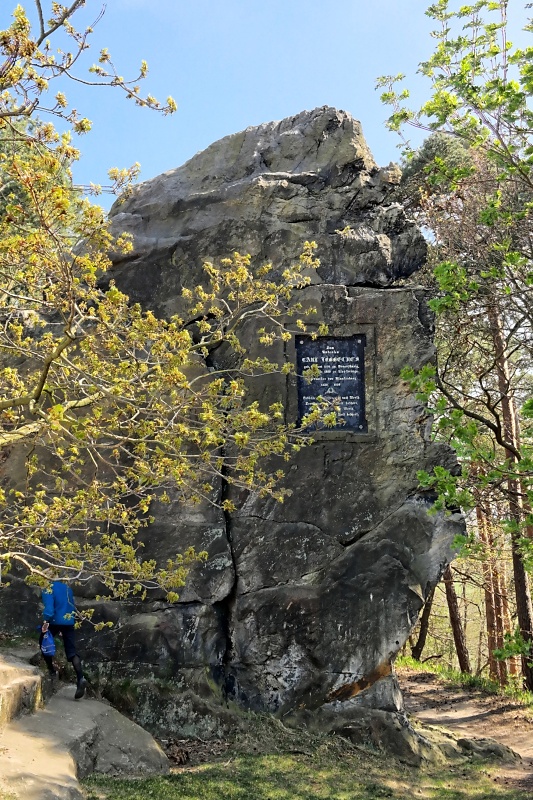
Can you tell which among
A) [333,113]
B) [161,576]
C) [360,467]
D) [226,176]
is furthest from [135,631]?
[333,113]

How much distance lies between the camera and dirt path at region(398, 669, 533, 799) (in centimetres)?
1105

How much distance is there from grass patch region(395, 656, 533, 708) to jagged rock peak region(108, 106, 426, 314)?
875 cm

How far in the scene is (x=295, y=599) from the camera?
893cm

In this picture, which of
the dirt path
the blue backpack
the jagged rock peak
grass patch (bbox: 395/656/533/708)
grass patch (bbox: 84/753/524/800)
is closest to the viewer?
grass patch (bbox: 84/753/524/800)

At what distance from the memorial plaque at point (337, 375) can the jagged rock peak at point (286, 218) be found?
106cm

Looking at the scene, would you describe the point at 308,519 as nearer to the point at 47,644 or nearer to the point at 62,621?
the point at 62,621

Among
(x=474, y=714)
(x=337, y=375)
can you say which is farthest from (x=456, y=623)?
(x=337, y=375)

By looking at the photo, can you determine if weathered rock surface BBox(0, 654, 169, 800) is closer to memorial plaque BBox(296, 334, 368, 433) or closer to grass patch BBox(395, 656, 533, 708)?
memorial plaque BBox(296, 334, 368, 433)

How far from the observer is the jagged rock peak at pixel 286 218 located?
1022 cm

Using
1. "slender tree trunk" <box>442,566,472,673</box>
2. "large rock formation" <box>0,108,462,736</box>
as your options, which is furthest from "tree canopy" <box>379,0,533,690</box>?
"slender tree trunk" <box>442,566,472,673</box>

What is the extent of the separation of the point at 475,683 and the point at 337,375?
28.6ft

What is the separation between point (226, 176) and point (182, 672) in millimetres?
7539

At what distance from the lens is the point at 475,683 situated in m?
14.4

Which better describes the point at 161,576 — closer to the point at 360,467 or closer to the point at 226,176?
the point at 360,467
